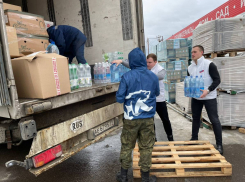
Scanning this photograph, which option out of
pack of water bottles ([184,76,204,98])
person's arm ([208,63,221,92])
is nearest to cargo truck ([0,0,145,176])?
pack of water bottles ([184,76,204,98])

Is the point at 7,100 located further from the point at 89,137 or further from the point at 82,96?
the point at 89,137

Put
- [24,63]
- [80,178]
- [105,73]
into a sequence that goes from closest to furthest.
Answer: [24,63]
[80,178]
[105,73]

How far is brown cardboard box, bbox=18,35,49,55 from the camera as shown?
2732 millimetres

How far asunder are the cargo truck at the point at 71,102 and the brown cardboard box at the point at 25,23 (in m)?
1.05

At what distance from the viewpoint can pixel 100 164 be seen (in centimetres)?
316

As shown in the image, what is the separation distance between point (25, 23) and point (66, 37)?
40.7 inches

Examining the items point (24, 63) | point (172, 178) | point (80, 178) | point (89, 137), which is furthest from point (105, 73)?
point (172, 178)

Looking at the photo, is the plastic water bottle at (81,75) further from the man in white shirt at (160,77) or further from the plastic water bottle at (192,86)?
the plastic water bottle at (192,86)

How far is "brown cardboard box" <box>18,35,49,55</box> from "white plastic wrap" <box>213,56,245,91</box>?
362 cm

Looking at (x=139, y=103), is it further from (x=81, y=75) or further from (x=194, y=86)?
(x=194, y=86)

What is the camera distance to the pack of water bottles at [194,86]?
313 cm

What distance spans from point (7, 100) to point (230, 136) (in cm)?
420

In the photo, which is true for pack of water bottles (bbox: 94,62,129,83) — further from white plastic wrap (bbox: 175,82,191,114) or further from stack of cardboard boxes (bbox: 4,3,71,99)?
white plastic wrap (bbox: 175,82,191,114)

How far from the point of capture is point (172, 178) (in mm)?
2643
